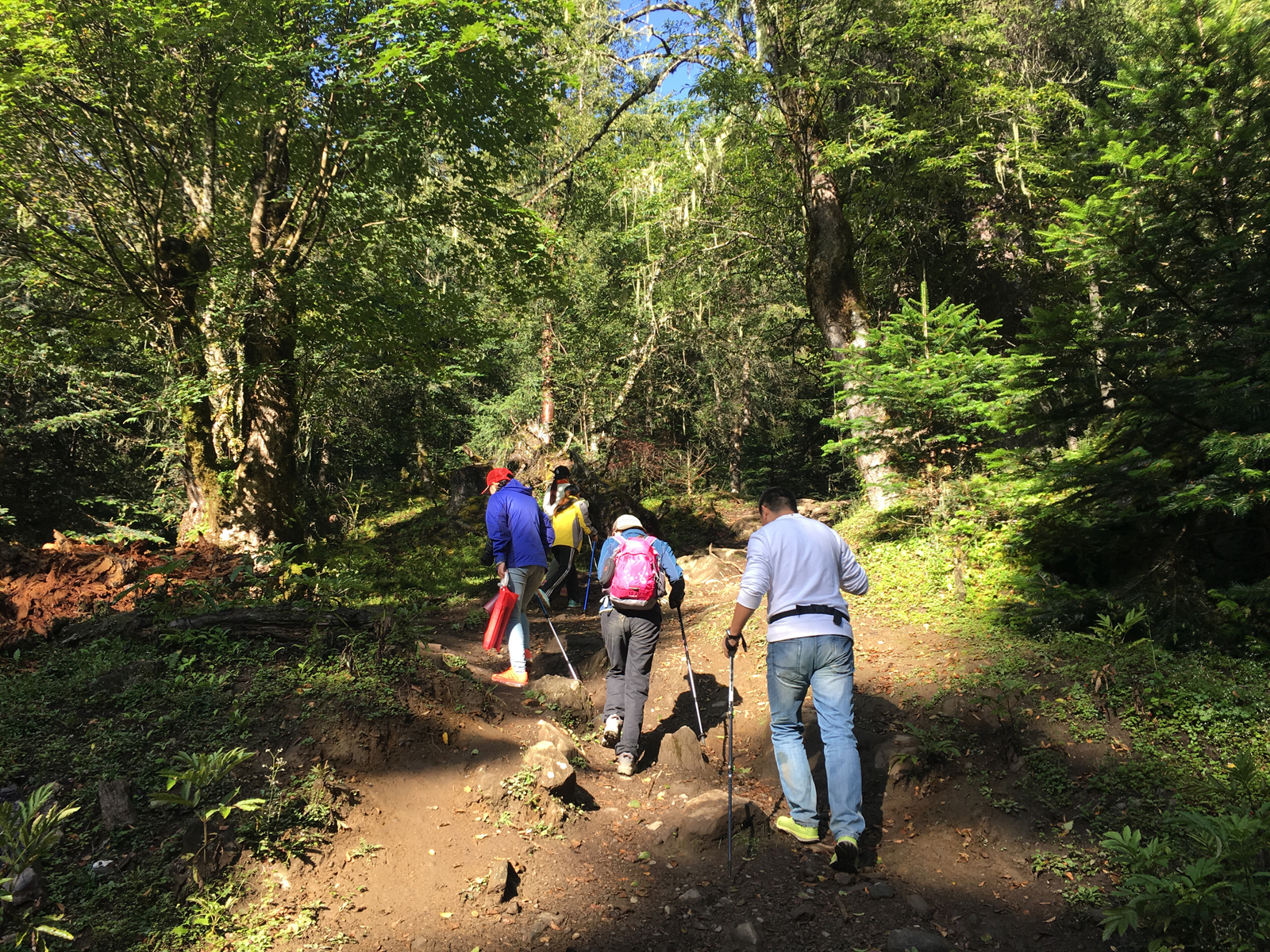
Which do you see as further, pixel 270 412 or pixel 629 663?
pixel 270 412

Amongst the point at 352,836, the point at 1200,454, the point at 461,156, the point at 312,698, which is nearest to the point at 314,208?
the point at 461,156

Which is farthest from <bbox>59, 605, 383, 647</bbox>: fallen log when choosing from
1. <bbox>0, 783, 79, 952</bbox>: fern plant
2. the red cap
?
<bbox>0, 783, 79, 952</bbox>: fern plant

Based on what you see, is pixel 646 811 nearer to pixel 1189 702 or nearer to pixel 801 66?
pixel 1189 702

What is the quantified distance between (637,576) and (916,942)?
2907 millimetres

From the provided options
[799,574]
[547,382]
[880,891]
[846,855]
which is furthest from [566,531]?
[547,382]

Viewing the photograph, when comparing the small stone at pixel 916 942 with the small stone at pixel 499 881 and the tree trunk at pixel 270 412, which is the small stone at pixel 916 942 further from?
the tree trunk at pixel 270 412

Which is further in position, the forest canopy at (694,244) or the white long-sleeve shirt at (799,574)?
the forest canopy at (694,244)

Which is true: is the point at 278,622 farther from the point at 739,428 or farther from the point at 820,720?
the point at 739,428

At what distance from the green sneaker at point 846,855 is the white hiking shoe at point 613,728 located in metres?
2.08

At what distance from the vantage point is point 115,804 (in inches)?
132

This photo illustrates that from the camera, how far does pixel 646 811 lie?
466 centimetres

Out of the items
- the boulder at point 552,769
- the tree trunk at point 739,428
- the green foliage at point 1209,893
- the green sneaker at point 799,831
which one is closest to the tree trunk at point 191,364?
the boulder at point 552,769

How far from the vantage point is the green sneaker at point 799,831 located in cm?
398

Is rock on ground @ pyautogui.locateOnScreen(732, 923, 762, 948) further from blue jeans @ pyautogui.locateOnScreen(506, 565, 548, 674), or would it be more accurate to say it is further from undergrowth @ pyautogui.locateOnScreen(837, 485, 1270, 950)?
blue jeans @ pyautogui.locateOnScreen(506, 565, 548, 674)
